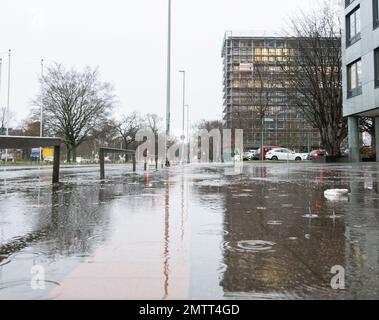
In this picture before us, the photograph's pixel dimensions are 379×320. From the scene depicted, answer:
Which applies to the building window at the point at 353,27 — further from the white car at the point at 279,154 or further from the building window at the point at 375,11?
the white car at the point at 279,154

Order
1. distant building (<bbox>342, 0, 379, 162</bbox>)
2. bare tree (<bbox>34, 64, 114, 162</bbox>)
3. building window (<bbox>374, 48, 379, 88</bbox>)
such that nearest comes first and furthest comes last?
building window (<bbox>374, 48, 379, 88</bbox>) < distant building (<bbox>342, 0, 379, 162</bbox>) < bare tree (<bbox>34, 64, 114, 162</bbox>)

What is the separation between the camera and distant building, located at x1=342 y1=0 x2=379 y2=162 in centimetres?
2922

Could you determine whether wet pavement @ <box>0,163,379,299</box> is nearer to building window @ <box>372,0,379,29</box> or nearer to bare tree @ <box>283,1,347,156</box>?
building window @ <box>372,0,379,29</box>

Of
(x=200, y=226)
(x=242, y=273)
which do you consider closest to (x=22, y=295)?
(x=242, y=273)

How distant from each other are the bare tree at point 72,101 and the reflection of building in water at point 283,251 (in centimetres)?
5474

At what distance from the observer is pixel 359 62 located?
3203 cm

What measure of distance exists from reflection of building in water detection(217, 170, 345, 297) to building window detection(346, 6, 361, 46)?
29.9 meters

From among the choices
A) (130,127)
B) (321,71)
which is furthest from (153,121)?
(321,71)

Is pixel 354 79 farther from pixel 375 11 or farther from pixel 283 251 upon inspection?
pixel 283 251

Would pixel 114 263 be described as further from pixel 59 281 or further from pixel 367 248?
pixel 367 248

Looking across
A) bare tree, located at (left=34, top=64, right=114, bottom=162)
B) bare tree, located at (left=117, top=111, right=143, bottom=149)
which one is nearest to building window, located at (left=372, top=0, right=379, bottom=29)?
bare tree, located at (left=34, top=64, right=114, bottom=162)

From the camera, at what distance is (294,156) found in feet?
198

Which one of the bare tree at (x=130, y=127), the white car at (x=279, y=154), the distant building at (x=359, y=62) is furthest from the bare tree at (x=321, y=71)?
the bare tree at (x=130, y=127)
